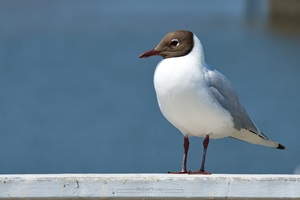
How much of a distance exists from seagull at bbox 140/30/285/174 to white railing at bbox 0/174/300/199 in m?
0.52

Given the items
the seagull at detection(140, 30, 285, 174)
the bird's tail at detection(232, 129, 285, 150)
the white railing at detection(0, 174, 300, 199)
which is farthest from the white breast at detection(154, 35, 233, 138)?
the white railing at detection(0, 174, 300, 199)

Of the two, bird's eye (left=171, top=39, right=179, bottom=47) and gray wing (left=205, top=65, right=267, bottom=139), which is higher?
bird's eye (left=171, top=39, right=179, bottom=47)

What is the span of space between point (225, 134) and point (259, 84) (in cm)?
871

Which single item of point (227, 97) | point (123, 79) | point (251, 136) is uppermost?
point (227, 97)

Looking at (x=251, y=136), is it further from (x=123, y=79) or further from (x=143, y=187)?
(x=123, y=79)

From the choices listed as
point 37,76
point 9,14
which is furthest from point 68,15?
point 37,76

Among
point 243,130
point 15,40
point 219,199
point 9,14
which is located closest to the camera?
point 219,199

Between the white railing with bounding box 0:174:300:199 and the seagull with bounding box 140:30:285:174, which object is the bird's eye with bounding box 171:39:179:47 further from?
the white railing with bounding box 0:174:300:199

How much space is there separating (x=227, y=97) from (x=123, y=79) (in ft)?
28.0

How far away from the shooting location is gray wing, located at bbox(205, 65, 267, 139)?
3285 mm

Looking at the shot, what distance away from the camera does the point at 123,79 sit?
11891 mm

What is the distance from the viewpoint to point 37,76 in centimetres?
1210

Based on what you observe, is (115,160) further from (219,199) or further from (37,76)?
(219,199)

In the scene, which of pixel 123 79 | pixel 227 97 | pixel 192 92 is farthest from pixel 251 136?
pixel 123 79
